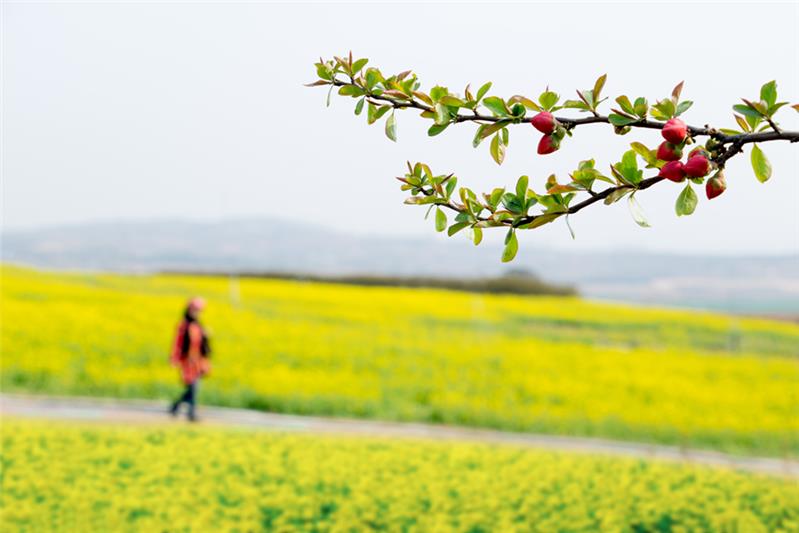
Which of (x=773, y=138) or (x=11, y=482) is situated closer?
(x=773, y=138)

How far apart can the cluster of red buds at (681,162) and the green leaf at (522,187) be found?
437 millimetres

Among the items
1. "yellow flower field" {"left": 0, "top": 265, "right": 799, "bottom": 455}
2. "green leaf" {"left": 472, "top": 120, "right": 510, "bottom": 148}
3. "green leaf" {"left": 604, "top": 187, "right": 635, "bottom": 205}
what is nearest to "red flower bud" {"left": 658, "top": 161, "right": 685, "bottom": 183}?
"green leaf" {"left": 604, "top": 187, "right": 635, "bottom": 205}

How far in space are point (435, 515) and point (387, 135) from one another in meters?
3.94

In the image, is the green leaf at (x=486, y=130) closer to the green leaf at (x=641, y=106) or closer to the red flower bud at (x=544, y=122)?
the red flower bud at (x=544, y=122)

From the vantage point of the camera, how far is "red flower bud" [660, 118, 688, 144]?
Result: 8.69 feet

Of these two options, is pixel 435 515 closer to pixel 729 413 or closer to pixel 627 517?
pixel 627 517

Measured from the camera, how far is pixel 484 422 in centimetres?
1617

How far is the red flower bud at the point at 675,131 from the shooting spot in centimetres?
265

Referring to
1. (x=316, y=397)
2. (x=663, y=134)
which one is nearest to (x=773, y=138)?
(x=663, y=134)

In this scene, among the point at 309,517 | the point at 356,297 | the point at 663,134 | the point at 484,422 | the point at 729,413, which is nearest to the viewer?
the point at 663,134

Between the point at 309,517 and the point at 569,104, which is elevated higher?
the point at 569,104

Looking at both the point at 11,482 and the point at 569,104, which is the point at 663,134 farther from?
the point at 11,482

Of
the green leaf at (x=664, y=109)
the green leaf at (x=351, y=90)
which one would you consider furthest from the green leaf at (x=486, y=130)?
the green leaf at (x=351, y=90)

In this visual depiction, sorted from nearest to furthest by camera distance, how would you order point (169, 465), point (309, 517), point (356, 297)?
point (309, 517)
point (169, 465)
point (356, 297)
